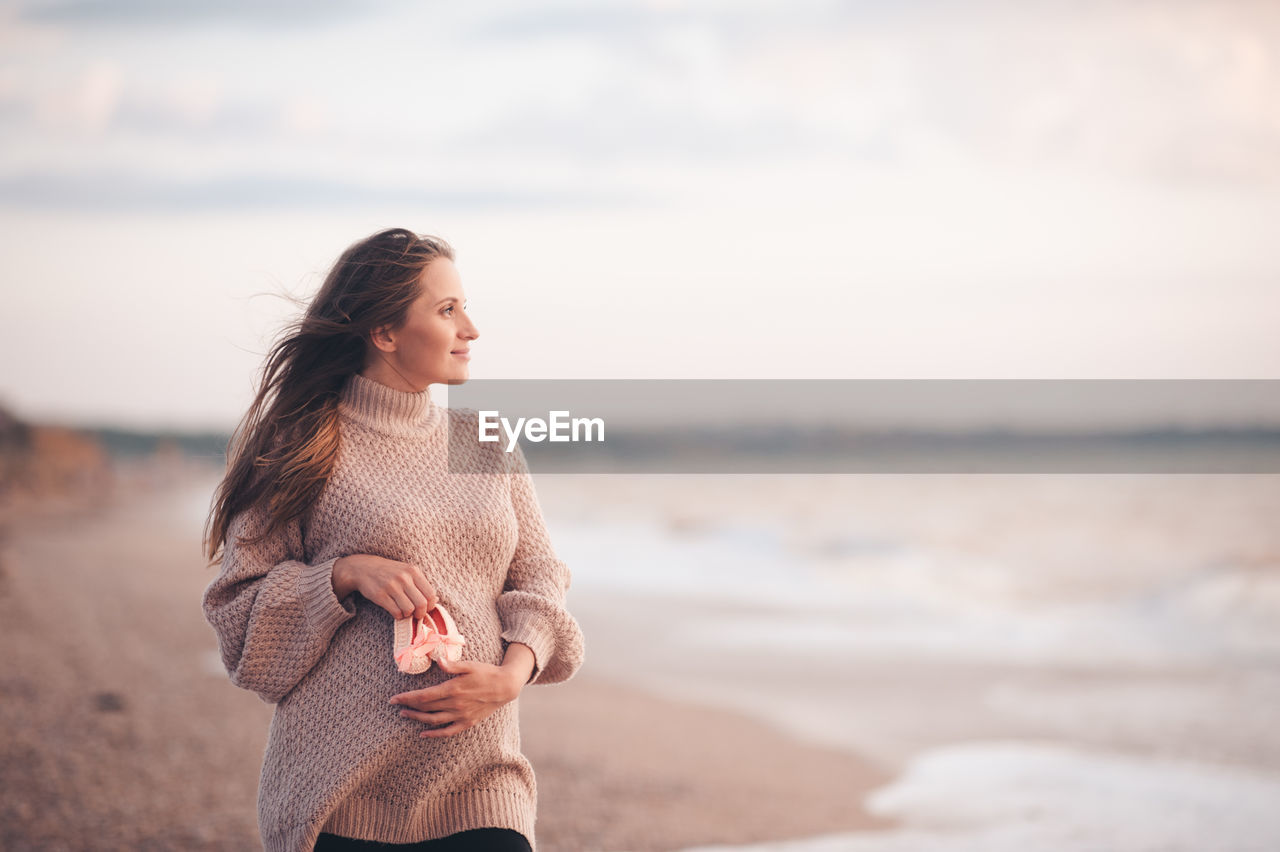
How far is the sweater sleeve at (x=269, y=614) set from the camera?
6.24 feet

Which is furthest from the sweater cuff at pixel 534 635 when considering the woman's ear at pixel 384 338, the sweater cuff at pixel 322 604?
the woman's ear at pixel 384 338

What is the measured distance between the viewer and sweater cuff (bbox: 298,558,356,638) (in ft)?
6.18

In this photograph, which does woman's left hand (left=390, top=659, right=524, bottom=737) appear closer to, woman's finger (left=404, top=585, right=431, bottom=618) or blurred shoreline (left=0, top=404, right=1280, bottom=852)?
woman's finger (left=404, top=585, right=431, bottom=618)

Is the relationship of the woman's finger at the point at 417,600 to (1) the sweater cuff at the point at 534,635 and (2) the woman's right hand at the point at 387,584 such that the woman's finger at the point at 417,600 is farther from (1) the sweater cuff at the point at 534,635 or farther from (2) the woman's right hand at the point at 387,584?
(1) the sweater cuff at the point at 534,635

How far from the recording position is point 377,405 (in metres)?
2.09

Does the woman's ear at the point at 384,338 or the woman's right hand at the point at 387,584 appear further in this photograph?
the woman's ear at the point at 384,338

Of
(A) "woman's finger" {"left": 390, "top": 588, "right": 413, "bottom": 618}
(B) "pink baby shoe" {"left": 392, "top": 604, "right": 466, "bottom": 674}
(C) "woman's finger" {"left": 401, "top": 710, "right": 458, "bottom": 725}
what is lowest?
(C) "woman's finger" {"left": 401, "top": 710, "right": 458, "bottom": 725}

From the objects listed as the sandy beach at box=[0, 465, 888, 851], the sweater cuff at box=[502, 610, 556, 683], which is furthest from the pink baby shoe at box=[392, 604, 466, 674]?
the sandy beach at box=[0, 465, 888, 851]

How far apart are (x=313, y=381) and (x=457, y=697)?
64 cm

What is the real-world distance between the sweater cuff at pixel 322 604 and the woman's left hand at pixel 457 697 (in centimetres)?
16

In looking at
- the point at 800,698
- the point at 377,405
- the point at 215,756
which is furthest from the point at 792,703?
the point at 377,405

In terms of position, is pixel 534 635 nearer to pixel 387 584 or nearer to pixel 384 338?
pixel 387 584

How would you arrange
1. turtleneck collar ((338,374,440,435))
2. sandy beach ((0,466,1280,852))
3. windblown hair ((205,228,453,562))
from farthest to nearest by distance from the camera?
sandy beach ((0,466,1280,852)) < turtleneck collar ((338,374,440,435)) < windblown hair ((205,228,453,562))

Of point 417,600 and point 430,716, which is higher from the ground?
point 417,600
